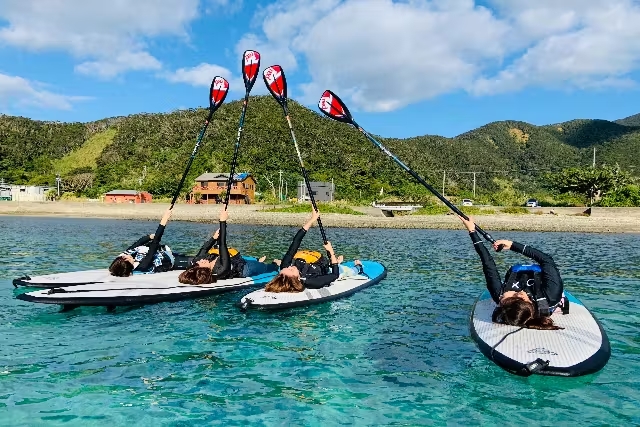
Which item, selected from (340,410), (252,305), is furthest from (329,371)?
(252,305)

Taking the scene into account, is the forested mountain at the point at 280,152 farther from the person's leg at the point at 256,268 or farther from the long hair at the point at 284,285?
the long hair at the point at 284,285

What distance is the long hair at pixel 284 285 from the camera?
11.8 m

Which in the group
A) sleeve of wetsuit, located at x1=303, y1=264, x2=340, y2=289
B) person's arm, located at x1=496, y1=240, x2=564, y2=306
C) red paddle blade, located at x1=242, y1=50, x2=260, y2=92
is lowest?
sleeve of wetsuit, located at x1=303, y1=264, x2=340, y2=289

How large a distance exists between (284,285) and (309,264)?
142 cm

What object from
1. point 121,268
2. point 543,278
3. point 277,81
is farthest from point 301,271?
point 277,81

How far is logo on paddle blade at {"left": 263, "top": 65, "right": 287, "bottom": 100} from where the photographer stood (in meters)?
16.0

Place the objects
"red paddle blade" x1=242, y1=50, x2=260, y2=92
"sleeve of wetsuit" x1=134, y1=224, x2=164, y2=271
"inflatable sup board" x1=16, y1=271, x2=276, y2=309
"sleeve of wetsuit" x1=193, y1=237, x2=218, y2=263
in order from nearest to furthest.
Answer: "inflatable sup board" x1=16, y1=271, x2=276, y2=309 → "sleeve of wetsuit" x1=134, y1=224, x2=164, y2=271 → "sleeve of wetsuit" x1=193, y1=237, x2=218, y2=263 → "red paddle blade" x1=242, y1=50, x2=260, y2=92

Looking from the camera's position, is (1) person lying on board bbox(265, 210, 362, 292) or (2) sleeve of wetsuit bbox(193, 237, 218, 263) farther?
(2) sleeve of wetsuit bbox(193, 237, 218, 263)

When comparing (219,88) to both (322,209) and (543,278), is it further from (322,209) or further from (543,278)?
(322,209)

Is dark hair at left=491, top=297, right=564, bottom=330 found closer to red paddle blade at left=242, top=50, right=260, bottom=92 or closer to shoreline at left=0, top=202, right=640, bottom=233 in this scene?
red paddle blade at left=242, top=50, right=260, bottom=92

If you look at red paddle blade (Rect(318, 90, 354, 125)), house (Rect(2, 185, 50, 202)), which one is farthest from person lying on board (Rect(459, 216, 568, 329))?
house (Rect(2, 185, 50, 202))

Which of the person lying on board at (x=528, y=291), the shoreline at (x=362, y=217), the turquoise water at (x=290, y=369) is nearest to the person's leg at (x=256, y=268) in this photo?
the turquoise water at (x=290, y=369)

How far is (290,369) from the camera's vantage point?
26.5 ft

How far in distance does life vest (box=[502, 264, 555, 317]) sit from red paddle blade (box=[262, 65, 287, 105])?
9.17 m
